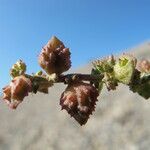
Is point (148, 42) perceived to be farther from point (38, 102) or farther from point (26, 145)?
point (26, 145)

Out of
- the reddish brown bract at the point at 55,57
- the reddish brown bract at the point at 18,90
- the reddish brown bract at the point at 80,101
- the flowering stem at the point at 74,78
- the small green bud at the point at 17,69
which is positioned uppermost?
the small green bud at the point at 17,69

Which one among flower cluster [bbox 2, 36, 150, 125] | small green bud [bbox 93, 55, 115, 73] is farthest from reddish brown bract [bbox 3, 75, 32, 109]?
small green bud [bbox 93, 55, 115, 73]

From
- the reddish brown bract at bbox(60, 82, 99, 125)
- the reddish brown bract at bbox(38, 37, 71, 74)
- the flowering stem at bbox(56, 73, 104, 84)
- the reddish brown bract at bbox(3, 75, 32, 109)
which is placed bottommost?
the reddish brown bract at bbox(60, 82, 99, 125)

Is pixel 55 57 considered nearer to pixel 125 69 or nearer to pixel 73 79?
pixel 73 79

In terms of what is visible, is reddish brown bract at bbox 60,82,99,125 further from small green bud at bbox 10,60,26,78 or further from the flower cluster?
small green bud at bbox 10,60,26,78

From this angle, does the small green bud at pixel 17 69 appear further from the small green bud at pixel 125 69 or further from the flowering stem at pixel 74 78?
the small green bud at pixel 125 69

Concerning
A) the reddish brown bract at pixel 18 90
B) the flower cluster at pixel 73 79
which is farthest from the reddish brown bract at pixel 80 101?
the reddish brown bract at pixel 18 90

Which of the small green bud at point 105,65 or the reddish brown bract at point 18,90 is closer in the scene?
the reddish brown bract at point 18,90

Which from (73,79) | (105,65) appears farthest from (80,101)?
(105,65)
